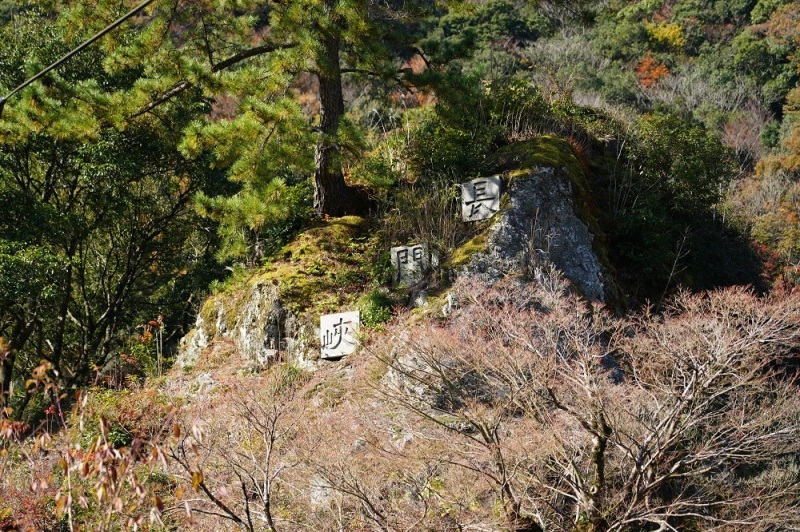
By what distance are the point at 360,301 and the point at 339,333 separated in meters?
0.41

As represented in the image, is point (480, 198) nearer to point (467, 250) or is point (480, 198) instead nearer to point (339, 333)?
point (467, 250)

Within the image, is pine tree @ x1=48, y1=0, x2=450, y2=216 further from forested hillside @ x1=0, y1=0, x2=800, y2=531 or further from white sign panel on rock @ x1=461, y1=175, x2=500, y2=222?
white sign panel on rock @ x1=461, y1=175, x2=500, y2=222

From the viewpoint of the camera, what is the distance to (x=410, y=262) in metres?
7.29

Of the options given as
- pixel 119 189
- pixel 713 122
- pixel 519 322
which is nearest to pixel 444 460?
pixel 519 322

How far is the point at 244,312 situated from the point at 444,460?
3.82 meters

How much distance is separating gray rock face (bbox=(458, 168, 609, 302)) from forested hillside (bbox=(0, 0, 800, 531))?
5cm

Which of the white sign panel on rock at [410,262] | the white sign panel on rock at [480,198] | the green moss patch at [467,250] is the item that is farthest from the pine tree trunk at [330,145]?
the green moss patch at [467,250]

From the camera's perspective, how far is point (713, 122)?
21594mm

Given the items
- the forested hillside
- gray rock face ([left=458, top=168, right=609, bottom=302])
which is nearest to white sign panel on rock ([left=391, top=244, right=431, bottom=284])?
the forested hillside

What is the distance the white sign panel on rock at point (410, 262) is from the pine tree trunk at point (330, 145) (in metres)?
1.16

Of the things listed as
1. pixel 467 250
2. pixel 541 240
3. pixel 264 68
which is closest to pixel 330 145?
pixel 264 68

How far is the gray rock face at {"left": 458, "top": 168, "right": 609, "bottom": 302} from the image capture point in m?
7.12

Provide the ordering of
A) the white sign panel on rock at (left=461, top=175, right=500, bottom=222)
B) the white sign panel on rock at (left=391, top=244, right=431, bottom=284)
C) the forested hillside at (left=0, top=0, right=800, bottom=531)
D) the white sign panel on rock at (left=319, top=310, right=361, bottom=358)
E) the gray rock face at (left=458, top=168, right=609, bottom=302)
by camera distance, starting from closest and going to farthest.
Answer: the forested hillside at (left=0, top=0, right=800, bottom=531)
the white sign panel on rock at (left=319, top=310, right=361, bottom=358)
the gray rock face at (left=458, top=168, right=609, bottom=302)
the white sign panel on rock at (left=391, top=244, right=431, bottom=284)
the white sign panel on rock at (left=461, top=175, right=500, bottom=222)

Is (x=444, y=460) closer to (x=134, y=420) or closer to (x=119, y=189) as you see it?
(x=134, y=420)
